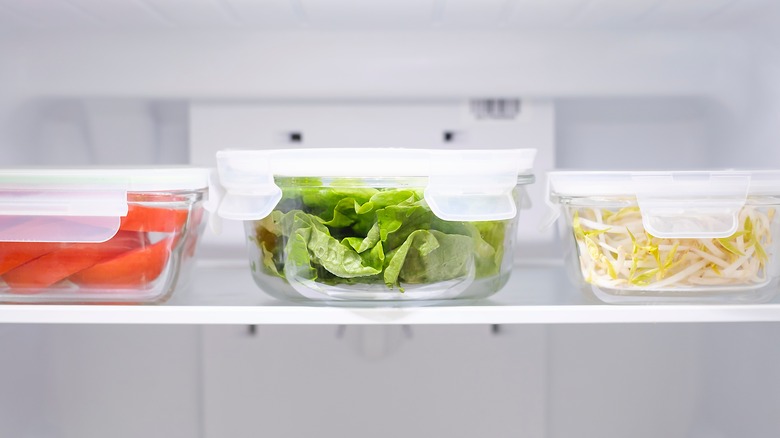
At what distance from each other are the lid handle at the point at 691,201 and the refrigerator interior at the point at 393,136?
0.22 m

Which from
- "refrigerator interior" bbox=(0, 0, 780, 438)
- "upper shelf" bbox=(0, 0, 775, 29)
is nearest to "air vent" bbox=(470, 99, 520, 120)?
"refrigerator interior" bbox=(0, 0, 780, 438)

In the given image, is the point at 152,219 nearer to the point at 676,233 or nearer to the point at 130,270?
the point at 130,270

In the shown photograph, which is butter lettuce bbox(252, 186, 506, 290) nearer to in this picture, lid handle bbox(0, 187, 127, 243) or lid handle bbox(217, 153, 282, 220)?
lid handle bbox(217, 153, 282, 220)

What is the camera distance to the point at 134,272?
0.75 meters

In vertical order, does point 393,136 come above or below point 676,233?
above

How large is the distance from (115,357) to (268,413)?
28 centimetres

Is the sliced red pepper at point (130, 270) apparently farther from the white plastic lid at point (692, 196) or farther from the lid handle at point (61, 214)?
the white plastic lid at point (692, 196)

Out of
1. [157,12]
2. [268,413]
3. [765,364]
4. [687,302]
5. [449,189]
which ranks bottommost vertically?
[268,413]

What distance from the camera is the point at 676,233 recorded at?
0.72m

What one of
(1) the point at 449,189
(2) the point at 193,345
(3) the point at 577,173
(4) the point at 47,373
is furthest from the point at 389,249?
(4) the point at 47,373

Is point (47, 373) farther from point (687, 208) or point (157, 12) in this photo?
point (687, 208)

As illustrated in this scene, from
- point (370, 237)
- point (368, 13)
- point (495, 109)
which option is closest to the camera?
point (370, 237)

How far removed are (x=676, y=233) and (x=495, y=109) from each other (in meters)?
0.39

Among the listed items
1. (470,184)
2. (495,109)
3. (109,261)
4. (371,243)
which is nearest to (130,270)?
(109,261)
